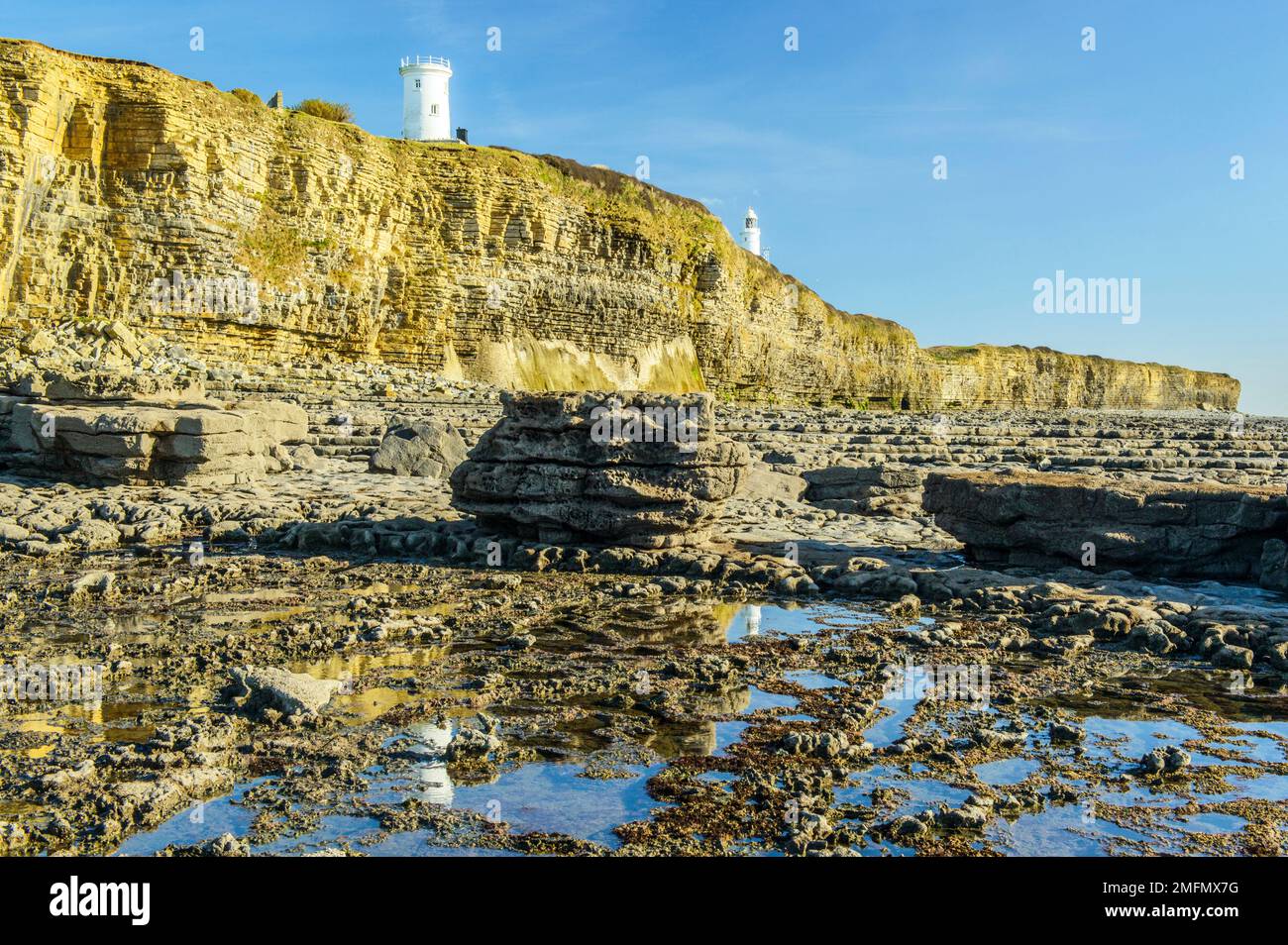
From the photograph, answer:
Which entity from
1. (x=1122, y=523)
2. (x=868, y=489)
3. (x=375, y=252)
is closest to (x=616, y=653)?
(x=1122, y=523)

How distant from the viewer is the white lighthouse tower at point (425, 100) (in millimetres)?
56125

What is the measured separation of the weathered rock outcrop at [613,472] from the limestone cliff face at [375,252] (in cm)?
2218

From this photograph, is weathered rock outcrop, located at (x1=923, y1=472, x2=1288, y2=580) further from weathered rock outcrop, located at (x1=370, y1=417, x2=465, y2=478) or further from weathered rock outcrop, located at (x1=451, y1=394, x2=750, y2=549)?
weathered rock outcrop, located at (x1=370, y1=417, x2=465, y2=478)

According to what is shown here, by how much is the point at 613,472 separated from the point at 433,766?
622 cm

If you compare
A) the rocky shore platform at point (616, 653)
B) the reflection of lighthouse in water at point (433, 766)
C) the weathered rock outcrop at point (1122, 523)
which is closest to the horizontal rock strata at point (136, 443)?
the rocky shore platform at point (616, 653)

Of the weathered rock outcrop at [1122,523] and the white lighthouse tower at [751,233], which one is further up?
the white lighthouse tower at [751,233]

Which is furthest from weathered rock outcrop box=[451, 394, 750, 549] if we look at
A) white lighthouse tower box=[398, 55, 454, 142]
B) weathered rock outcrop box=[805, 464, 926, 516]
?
white lighthouse tower box=[398, 55, 454, 142]

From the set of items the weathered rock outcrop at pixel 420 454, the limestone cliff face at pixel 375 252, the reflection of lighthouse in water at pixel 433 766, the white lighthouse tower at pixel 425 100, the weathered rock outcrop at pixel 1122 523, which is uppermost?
the white lighthouse tower at pixel 425 100

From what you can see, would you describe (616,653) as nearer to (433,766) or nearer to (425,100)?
(433,766)

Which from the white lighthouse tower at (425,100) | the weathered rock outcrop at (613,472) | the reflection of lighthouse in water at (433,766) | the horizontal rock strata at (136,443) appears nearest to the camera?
the reflection of lighthouse in water at (433,766)

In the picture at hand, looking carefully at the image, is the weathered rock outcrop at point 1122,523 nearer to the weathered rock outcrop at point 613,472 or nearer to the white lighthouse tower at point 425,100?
the weathered rock outcrop at point 613,472

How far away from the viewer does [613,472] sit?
11.0 meters
